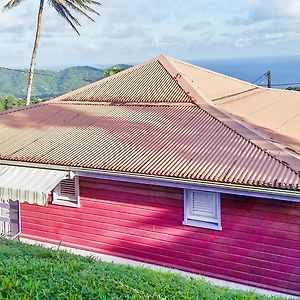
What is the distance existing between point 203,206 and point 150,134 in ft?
10.8

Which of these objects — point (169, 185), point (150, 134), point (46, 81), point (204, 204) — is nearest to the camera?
point (169, 185)

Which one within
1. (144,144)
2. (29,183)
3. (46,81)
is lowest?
(29,183)


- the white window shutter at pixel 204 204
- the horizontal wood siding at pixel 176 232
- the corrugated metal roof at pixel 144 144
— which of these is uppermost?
the corrugated metal roof at pixel 144 144

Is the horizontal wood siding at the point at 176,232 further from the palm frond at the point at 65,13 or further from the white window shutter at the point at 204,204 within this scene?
the palm frond at the point at 65,13

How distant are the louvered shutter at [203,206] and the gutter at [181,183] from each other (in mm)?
662

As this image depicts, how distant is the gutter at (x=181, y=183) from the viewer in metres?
9.28

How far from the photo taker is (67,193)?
516 inches

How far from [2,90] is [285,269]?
102 m

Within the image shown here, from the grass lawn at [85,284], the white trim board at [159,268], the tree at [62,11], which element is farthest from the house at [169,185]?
the tree at [62,11]

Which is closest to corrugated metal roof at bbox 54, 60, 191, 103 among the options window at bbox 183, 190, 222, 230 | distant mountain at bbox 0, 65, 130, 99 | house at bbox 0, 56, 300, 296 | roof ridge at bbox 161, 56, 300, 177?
house at bbox 0, 56, 300, 296

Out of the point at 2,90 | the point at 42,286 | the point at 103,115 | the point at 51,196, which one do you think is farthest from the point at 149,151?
the point at 2,90

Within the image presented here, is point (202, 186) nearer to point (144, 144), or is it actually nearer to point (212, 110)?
point (144, 144)

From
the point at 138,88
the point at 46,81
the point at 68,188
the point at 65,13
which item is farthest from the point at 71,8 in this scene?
the point at 46,81

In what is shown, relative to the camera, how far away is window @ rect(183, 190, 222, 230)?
1077 cm
